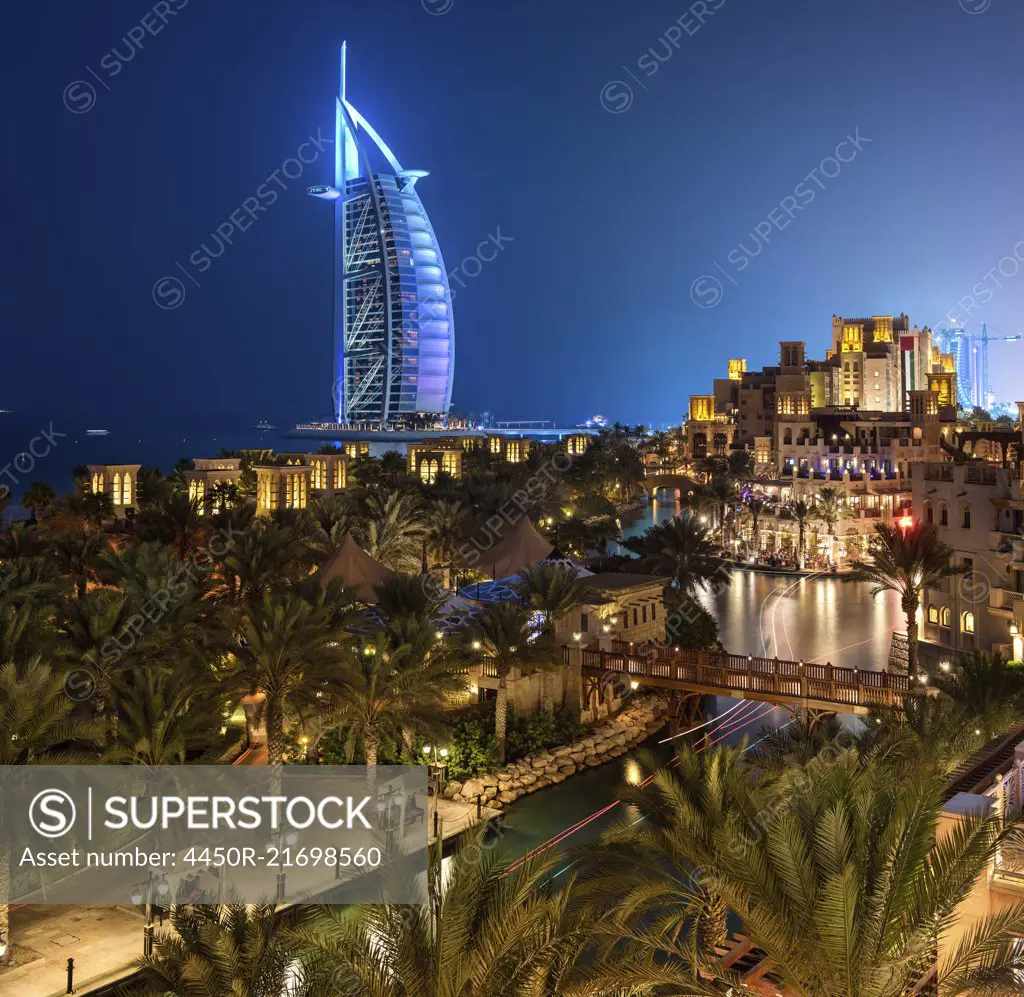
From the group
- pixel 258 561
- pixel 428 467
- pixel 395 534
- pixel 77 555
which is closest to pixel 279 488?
pixel 395 534

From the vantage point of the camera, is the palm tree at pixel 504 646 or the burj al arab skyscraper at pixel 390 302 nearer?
the palm tree at pixel 504 646

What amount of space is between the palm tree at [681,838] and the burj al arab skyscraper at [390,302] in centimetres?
11515

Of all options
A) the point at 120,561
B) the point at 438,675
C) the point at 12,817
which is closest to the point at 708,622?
the point at 438,675

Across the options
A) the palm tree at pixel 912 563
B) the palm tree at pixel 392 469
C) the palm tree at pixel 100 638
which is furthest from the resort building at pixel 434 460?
the palm tree at pixel 100 638

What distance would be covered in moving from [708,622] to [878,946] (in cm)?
2255

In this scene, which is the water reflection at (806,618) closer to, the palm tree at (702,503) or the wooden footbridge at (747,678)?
the palm tree at (702,503)

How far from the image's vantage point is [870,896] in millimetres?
Result: 7332

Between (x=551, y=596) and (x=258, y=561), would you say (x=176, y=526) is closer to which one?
(x=258, y=561)

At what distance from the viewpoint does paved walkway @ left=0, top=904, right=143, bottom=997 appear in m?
12.4

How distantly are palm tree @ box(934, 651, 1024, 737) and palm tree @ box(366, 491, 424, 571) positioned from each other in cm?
1913

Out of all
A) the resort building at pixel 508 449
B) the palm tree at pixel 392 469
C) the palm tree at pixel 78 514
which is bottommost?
the palm tree at pixel 78 514

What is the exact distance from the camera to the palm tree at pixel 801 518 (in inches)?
2002

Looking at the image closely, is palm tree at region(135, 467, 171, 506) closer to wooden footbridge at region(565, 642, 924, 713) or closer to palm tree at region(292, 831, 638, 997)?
wooden footbridge at region(565, 642, 924, 713)

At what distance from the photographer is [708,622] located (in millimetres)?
29312
